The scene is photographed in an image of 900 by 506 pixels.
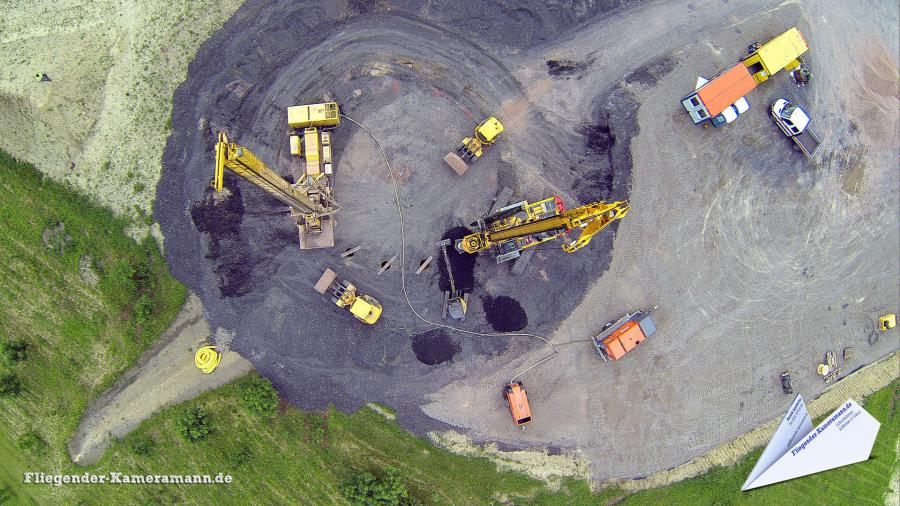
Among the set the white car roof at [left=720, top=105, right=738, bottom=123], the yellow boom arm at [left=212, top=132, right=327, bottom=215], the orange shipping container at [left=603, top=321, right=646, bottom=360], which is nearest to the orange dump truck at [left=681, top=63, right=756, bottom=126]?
the white car roof at [left=720, top=105, right=738, bottom=123]

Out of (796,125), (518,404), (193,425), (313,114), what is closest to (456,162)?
(313,114)

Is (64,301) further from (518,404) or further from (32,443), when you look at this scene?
(518,404)

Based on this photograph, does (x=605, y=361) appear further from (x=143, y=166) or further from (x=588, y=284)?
(x=143, y=166)

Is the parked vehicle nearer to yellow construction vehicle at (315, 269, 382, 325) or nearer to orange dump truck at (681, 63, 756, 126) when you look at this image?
orange dump truck at (681, 63, 756, 126)

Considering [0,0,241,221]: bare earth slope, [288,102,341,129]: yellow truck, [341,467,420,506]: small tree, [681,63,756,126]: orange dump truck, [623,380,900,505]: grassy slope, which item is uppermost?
[0,0,241,221]: bare earth slope

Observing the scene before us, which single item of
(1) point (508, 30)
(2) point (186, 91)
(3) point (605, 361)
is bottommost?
(3) point (605, 361)

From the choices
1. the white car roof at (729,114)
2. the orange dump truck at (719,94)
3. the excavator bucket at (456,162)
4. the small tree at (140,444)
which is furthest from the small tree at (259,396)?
the white car roof at (729,114)

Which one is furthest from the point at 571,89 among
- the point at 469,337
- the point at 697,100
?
the point at 469,337
